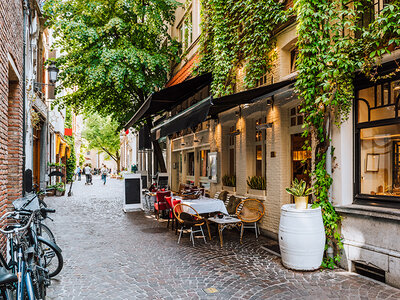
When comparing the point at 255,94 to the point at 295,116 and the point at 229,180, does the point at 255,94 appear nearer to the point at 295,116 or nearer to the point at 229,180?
the point at 295,116

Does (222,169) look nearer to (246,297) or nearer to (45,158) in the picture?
(246,297)

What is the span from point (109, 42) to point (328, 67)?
1183 centimetres

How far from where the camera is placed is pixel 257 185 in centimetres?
923

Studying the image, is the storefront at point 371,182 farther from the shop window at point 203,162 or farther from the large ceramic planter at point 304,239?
the shop window at point 203,162

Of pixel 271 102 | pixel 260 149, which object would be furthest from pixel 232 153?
pixel 271 102

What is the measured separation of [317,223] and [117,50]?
11.2m

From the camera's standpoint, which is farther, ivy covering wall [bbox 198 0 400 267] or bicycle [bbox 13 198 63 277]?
ivy covering wall [bbox 198 0 400 267]

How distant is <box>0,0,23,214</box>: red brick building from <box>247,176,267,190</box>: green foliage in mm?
5662

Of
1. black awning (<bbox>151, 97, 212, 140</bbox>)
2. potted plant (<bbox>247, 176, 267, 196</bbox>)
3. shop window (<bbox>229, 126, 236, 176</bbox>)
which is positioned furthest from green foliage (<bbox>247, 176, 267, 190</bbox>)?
black awning (<bbox>151, 97, 212, 140</bbox>)

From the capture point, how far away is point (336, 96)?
5730 mm

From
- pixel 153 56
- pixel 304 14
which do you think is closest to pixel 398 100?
pixel 304 14

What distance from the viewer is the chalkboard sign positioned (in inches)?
523

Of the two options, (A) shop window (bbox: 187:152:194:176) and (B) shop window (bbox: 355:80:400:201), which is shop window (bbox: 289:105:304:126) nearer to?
(B) shop window (bbox: 355:80:400:201)

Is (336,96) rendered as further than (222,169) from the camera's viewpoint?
No
